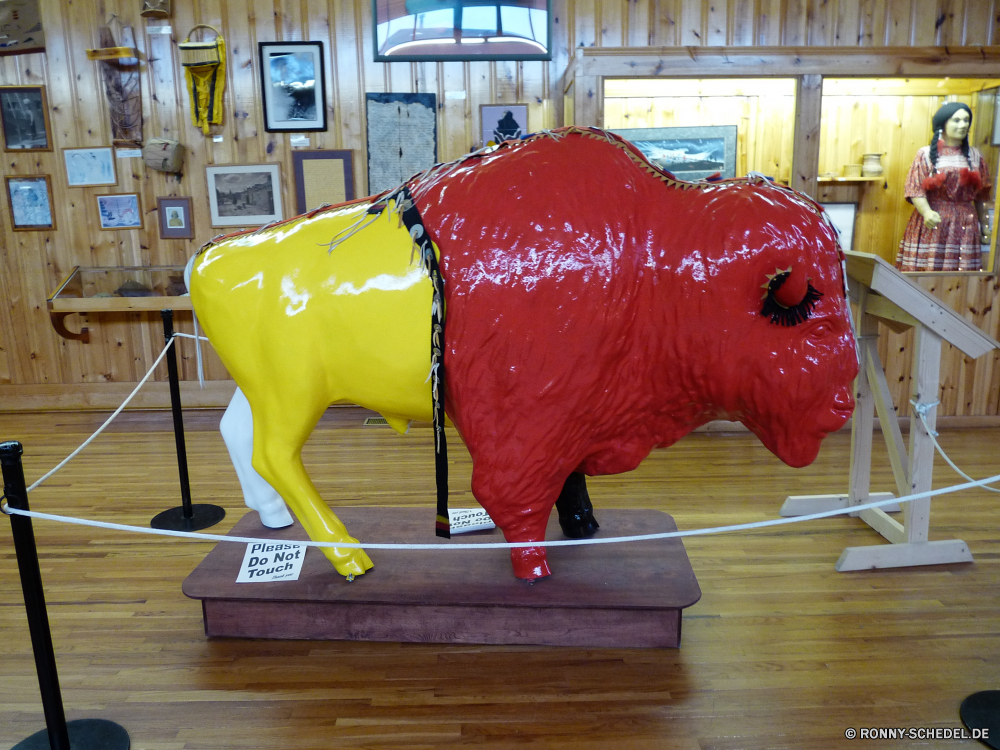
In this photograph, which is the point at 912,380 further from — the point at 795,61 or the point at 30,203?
the point at 30,203

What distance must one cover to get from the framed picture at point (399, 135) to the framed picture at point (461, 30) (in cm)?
24

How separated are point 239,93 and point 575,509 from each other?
11.6 feet

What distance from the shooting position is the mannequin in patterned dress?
3906 mm

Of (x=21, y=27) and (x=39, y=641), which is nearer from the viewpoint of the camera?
(x=39, y=641)

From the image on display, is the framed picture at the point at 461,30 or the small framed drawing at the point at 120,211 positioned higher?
the framed picture at the point at 461,30

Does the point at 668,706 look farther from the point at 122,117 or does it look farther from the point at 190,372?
the point at 122,117

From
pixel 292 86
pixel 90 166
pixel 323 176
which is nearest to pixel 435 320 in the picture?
pixel 323 176

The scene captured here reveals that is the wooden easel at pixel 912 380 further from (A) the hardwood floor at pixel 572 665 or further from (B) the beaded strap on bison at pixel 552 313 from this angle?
(B) the beaded strap on bison at pixel 552 313

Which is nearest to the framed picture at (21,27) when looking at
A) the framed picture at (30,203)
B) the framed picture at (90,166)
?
the framed picture at (90,166)

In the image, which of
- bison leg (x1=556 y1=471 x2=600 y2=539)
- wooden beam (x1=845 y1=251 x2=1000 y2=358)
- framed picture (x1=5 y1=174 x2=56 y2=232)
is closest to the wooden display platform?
bison leg (x1=556 y1=471 x2=600 y2=539)

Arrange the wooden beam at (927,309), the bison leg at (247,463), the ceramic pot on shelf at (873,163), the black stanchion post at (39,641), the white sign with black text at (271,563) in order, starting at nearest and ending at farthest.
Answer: the black stanchion post at (39,641), the white sign with black text at (271,563), the bison leg at (247,463), the wooden beam at (927,309), the ceramic pot on shelf at (873,163)

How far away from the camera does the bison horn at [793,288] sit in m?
1.67

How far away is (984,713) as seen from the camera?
169cm

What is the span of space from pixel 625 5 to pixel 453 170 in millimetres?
2958
